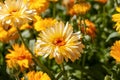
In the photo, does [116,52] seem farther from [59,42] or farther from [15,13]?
[15,13]

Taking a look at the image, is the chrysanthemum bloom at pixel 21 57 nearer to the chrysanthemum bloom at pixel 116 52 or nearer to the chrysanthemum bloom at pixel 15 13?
the chrysanthemum bloom at pixel 15 13

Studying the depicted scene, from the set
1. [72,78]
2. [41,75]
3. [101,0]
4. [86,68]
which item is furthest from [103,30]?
[41,75]

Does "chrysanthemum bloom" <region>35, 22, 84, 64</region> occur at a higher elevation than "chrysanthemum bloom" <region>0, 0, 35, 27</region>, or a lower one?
lower

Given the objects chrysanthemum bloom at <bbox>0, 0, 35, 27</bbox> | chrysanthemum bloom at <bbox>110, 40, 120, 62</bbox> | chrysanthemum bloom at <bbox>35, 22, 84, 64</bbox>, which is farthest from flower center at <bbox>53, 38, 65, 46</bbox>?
chrysanthemum bloom at <bbox>110, 40, 120, 62</bbox>

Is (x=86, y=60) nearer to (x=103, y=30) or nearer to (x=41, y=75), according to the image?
(x=103, y=30)

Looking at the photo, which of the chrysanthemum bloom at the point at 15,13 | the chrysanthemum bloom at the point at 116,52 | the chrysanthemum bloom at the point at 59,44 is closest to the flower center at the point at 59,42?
the chrysanthemum bloom at the point at 59,44

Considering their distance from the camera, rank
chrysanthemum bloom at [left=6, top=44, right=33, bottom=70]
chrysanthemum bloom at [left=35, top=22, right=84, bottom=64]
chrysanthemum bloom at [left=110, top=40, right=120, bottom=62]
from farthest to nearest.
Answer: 1. chrysanthemum bloom at [left=6, top=44, right=33, bottom=70]
2. chrysanthemum bloom at [left=110, top=40, right=120, bottom=62]
3. chrysanthemum bloom at [left=35, top=22, right=84, bottom=64]

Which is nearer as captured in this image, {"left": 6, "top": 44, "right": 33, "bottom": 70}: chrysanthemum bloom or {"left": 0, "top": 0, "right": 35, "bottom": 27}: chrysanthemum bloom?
{"left": 0, "top": 0, "right": 35, "bottom": 27}: chrysanthemum bloom

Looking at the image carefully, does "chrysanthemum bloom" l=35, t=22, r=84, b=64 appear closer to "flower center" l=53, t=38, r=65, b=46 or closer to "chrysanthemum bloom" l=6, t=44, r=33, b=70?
"flower center" l=53, t=38, r=65, b=46
